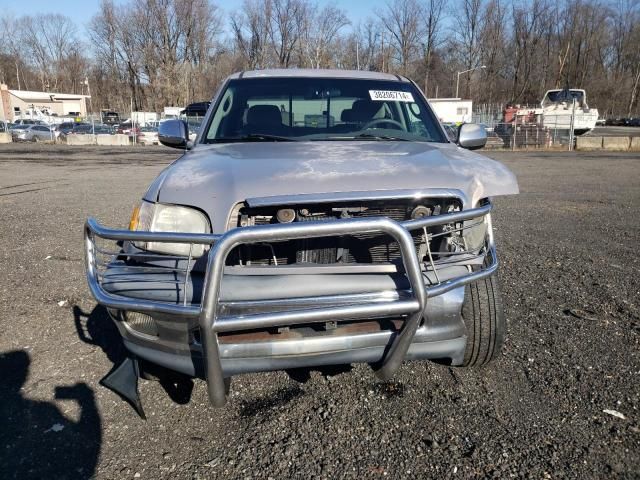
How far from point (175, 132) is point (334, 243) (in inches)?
85.2

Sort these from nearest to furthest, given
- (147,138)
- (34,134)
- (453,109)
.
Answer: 1. (147,138)
2. (34,134)
3. (453,109)

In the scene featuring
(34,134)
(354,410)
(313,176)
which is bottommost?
(354,410)

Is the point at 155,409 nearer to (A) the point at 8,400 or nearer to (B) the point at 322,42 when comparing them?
(A) the point at 8,400

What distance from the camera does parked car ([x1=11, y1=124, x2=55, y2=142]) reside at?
3625cm

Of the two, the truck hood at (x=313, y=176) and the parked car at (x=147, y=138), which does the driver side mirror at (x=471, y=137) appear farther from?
the parked car at (x=147, y=138)

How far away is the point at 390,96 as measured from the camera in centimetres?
392

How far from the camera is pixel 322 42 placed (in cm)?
5938

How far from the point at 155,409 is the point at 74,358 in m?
0.88

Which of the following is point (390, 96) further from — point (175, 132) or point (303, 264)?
point (303, 264)

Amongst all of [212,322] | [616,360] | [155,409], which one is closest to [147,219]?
[212,322]

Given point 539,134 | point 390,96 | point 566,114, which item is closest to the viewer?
point 390,96

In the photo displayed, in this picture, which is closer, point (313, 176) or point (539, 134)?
point (313, 176)

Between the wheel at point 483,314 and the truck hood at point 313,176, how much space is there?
531 mm

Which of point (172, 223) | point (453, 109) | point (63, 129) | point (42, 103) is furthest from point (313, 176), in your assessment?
point (42, 103)
